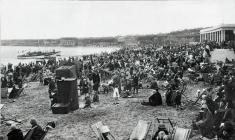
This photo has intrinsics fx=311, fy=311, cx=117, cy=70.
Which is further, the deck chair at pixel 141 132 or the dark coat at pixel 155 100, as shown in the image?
the dark coat at pixel 155 100

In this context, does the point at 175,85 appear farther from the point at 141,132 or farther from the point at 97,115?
the point at 141,132

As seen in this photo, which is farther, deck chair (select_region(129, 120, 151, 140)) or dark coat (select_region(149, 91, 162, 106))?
dark coat (select_region(149, 91, 162, 106))

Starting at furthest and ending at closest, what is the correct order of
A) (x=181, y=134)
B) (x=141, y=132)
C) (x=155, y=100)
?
(x=155, y=100), (x=141, y=132), (x=181, y=134)

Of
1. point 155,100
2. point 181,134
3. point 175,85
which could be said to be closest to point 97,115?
point 155,100

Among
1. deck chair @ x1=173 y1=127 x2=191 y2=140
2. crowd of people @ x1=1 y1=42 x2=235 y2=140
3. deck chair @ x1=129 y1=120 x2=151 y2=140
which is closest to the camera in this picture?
deck chair @ x1=173 y1=127 x2=191 y2=140

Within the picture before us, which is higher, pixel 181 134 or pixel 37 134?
pixel 181 134

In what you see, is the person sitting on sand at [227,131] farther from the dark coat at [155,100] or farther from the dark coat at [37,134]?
the dark coat at [155,100]

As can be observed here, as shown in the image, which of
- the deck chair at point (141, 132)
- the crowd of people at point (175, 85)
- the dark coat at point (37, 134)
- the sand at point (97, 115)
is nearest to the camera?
the deck chair at point (141, 132)

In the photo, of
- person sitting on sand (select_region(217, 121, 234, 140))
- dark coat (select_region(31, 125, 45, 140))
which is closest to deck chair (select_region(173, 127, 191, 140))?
person sitting on sand (select_region(217, 121, 234, 140))

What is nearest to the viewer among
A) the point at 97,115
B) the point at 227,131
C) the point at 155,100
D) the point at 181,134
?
the point at 227,131

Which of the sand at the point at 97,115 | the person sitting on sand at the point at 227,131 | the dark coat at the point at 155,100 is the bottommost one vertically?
the sand at the point at 97,115

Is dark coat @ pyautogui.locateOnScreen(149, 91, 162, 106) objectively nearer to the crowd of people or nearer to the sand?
the crowd of people

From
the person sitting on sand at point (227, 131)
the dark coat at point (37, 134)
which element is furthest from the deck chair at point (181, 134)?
the dark coat at point (37, 134)

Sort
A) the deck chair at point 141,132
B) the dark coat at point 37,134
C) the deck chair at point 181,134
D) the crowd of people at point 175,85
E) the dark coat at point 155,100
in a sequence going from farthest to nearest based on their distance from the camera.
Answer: the dark coat at point 155,100 → the crowd of people at point 175,85 → the dark coat at point 37,134 → the deck chair at point 141,132 → the deck chair at point 181,134
